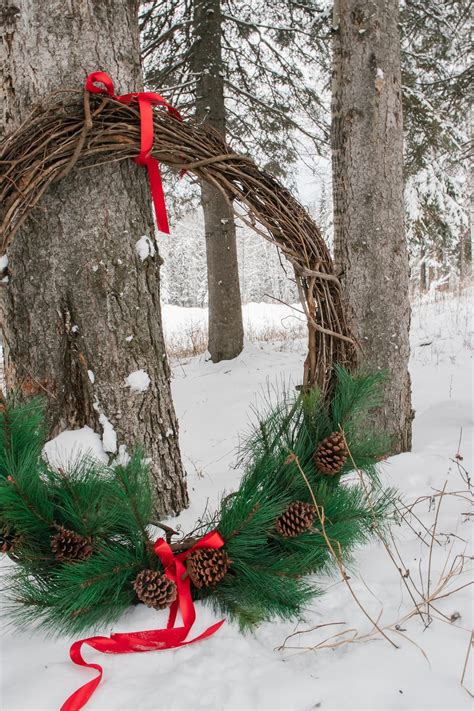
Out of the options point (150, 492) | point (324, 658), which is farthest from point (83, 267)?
point (324, 658)

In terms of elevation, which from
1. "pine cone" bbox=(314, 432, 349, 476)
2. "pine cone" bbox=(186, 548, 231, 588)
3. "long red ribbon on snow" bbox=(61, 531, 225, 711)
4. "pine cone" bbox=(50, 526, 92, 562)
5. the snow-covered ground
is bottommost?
the snow-covered ground

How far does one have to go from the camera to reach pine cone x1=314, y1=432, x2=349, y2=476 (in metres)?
1.65

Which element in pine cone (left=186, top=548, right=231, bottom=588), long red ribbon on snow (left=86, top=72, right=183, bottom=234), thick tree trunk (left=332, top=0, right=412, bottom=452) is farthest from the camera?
thick tree trunk (left=332, top=0, right=412, bottom=452)

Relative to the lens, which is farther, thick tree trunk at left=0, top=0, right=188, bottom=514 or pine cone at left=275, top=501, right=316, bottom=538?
thick tree trunk at left=0, top=0, right=188, bottom=514

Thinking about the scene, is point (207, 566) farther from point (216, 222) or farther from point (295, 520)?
point (216, 222)

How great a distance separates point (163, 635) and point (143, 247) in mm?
1297

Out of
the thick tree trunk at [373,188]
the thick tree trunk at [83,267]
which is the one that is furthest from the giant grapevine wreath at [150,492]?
the thick tree trunk at [373,188]

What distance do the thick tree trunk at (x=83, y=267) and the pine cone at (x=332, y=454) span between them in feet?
2.29

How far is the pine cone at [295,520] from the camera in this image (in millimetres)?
1529

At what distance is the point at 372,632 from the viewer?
1.33 meters

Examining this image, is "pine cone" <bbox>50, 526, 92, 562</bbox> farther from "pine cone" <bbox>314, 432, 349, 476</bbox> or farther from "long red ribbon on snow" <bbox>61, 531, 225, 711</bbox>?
"pine cone" <bbox>314, 432, 349, 476</bbox>

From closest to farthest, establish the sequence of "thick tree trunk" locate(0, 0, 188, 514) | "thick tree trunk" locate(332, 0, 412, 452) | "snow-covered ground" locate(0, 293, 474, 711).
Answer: "snow-covered ground" locate(0, 293, 474, 711), "thick tree trunk" locate(0, 0, 188, 514), "thick tree trunk" locate(332, 0, 412, 452)

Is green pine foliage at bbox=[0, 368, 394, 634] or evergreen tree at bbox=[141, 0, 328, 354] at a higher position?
evergreen tree at bbox=[141, 0, 328, 354]

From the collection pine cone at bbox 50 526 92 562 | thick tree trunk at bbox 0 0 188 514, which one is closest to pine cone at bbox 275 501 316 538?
pine cone at bbox 50 526 92 562
